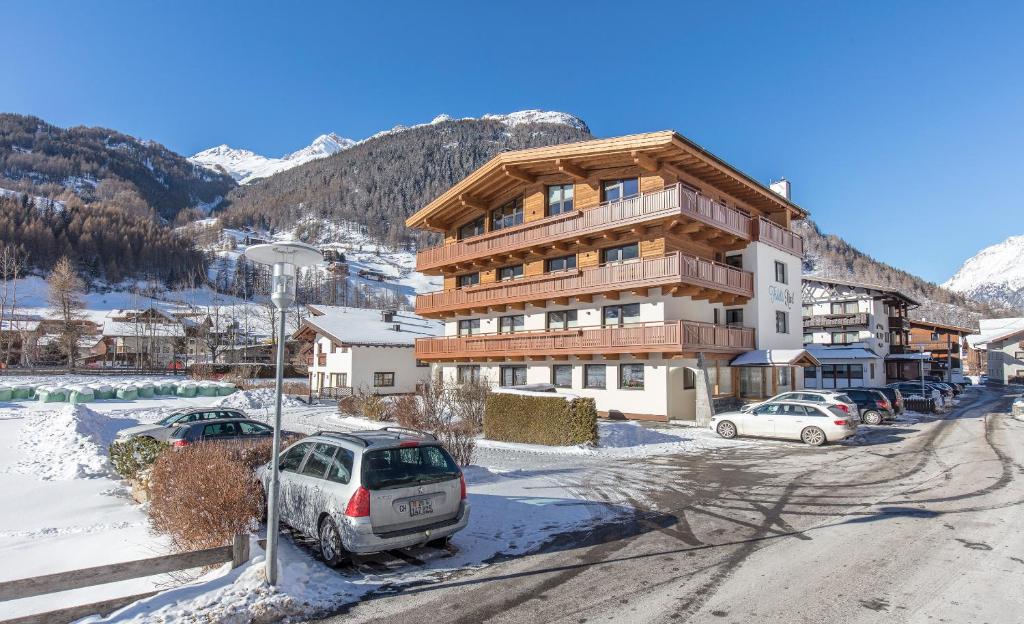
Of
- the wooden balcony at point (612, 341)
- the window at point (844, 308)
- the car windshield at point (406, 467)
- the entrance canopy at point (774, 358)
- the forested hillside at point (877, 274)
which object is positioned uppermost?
the forested hillside at point (877, 274)

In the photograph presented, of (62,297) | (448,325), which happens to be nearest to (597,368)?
(448,325)

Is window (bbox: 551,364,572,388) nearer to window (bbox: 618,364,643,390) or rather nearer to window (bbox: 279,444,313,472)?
window (bbox: 618,364,643,390)

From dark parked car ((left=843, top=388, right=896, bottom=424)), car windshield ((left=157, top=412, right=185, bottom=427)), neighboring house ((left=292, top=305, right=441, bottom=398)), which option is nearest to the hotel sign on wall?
dark parked car ((left=843, top=388, right=896, bottom=424))

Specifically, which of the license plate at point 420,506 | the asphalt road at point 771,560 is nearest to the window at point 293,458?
the license plate at point 420,506

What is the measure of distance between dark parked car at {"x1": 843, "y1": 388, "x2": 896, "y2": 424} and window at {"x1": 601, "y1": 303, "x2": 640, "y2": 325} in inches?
403

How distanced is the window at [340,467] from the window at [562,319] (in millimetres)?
23838

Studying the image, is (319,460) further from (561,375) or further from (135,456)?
(561,375)

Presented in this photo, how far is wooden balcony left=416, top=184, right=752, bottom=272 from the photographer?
990 inches

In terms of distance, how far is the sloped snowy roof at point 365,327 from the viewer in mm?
44938

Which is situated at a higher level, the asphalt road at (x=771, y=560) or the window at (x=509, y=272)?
the window at (x=509, y=272)

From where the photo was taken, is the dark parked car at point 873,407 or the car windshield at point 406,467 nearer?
the car windshield at point 406,467

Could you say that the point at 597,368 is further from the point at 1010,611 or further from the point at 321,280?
the point at 321,280

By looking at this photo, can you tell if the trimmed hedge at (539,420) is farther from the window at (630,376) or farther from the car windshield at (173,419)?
the car windshield at (173,419)

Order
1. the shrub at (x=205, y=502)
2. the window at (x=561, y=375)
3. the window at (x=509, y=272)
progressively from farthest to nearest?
1. the window at (x=509, y=272)
2. the window at (x=561, y=375)
3. the shrub at (x=205, y=502)
